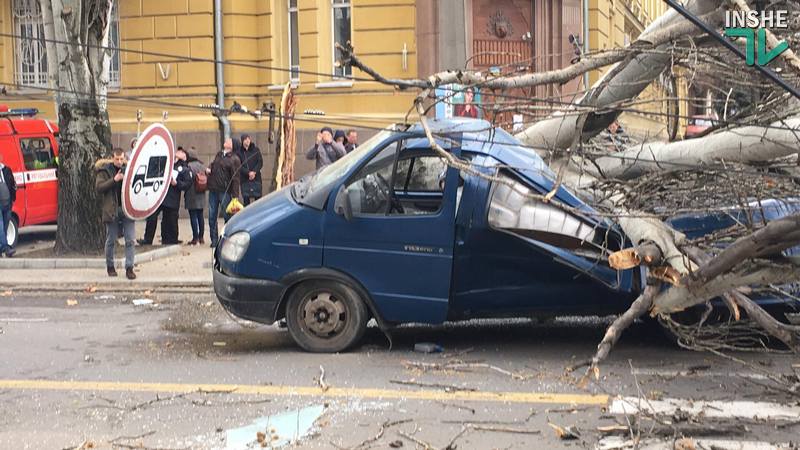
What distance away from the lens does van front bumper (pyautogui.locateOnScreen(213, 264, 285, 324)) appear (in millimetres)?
8758

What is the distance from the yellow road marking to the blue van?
1.13 metres

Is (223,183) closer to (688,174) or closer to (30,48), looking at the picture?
(30,48)

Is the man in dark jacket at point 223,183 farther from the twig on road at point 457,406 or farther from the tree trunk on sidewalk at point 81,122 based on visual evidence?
the twig on road at point 457,406

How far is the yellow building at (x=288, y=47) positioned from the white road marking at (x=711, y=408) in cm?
1327

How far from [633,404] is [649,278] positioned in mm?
844

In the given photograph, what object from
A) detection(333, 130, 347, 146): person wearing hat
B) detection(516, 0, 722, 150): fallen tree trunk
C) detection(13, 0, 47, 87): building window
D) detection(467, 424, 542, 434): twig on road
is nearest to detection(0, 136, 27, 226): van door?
detection(333, 130, 347, 146): person wearing hat

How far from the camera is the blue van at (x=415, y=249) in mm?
8195

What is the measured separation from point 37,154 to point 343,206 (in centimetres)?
1165

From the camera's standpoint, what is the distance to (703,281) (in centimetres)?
611

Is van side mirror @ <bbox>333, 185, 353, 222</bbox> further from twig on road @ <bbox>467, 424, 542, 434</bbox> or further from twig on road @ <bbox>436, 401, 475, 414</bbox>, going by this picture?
twig on road @ <bbox>467, 424, 542, 434</bbox>

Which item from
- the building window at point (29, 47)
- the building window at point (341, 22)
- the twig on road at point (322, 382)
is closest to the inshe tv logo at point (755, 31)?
the twig on road at point (322, 382)

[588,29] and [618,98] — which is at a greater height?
[588,29]

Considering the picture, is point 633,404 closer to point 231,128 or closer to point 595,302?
point 595,302

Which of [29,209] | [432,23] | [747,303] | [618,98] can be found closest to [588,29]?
[432,23]
